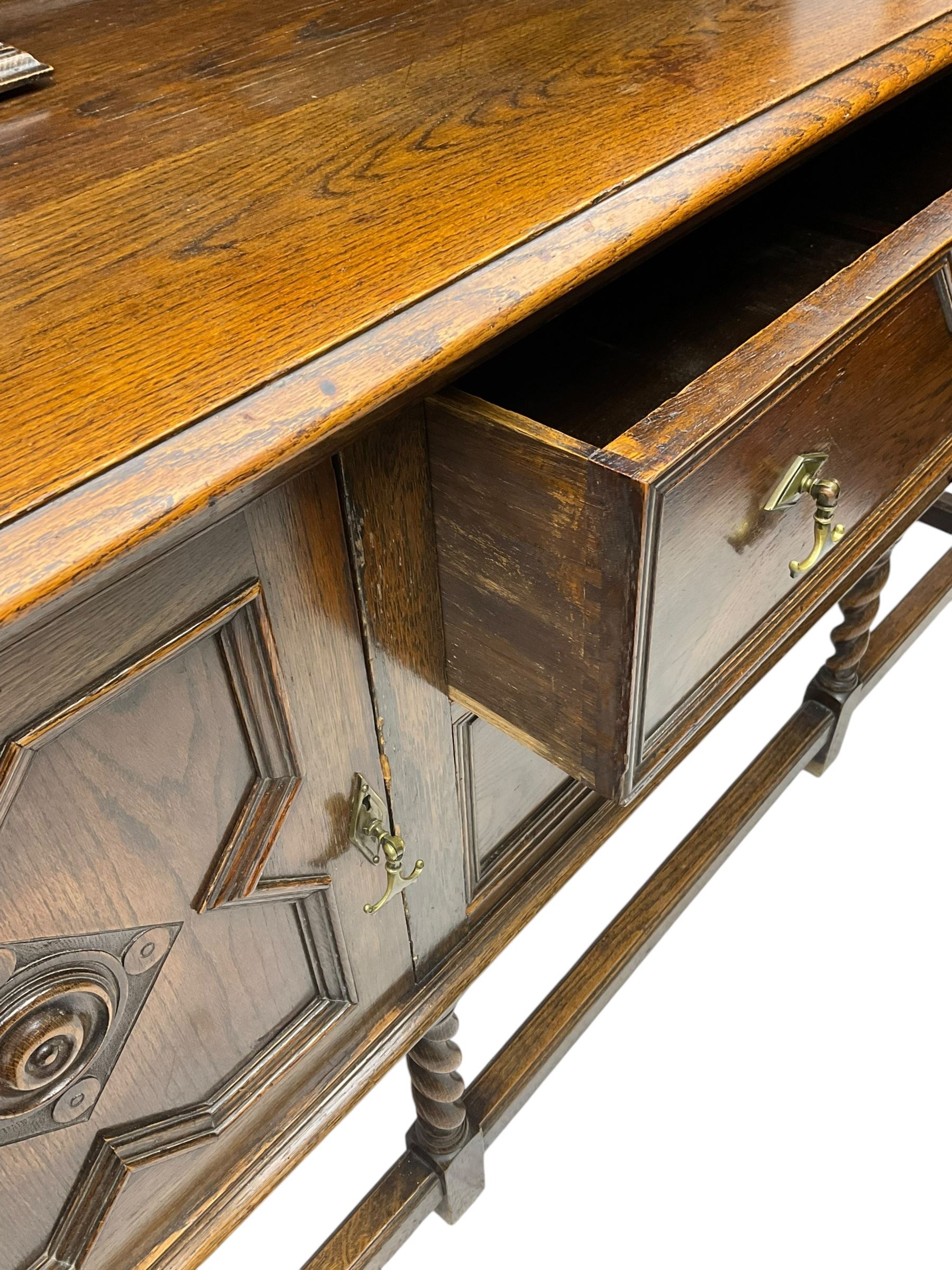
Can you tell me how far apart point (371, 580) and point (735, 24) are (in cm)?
44

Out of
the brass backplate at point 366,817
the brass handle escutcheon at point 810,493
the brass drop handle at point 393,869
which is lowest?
the brass drop handle at point 393,869

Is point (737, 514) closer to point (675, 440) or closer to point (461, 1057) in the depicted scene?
point (675, 440)

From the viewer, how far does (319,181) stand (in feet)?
1.49

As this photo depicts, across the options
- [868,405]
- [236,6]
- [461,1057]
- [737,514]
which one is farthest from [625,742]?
[236,6]

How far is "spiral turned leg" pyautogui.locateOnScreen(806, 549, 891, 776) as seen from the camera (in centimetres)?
113

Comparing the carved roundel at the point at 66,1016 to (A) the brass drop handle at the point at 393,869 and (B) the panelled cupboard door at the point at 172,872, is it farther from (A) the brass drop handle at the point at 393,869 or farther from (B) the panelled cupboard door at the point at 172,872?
(A) the brass drop handle at the point at 393,869

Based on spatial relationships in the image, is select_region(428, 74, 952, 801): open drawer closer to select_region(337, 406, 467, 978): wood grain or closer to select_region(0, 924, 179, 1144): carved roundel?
select_region(337, 406, 467, 978): wood grain

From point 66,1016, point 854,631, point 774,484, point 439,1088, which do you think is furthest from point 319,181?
point 854,631

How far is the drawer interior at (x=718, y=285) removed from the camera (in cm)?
60

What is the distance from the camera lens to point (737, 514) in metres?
0.47

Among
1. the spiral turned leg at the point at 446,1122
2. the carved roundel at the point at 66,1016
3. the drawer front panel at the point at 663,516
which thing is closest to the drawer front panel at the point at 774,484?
the drawer front panel at the point at 663,516

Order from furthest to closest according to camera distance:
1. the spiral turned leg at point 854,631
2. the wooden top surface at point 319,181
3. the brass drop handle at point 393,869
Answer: the spiral turned leg at point 854,631 < the brass drop handle at point 393,869 < the wooden top surface at point 319,181

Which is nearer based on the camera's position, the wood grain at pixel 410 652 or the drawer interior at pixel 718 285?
the wood grain at pixel 410 652

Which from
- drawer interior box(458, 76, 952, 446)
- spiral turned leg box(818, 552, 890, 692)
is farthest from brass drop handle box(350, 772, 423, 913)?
spiral turned leg box(818, 552, 890, 692)
